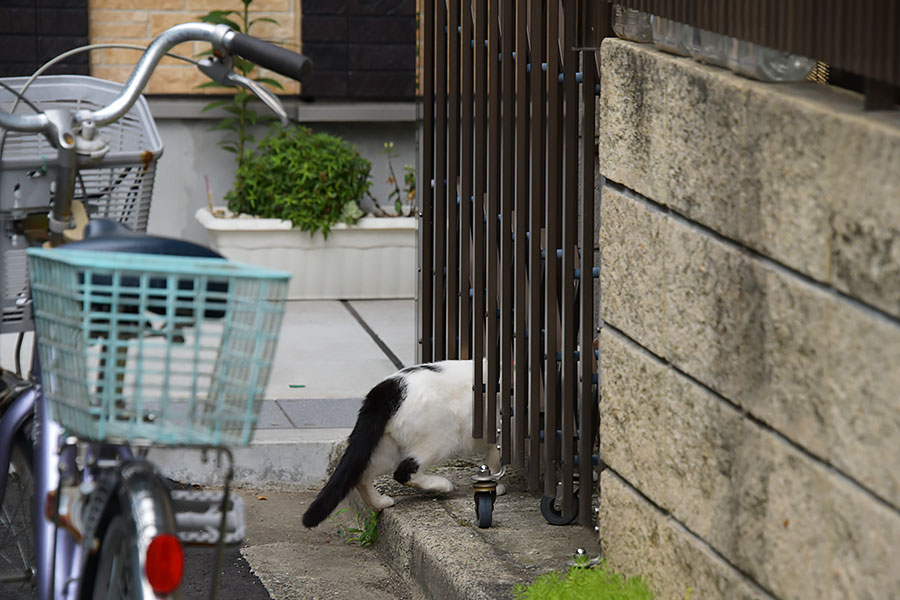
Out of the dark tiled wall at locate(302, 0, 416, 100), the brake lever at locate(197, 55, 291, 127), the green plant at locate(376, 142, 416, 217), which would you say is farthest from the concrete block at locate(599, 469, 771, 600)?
the dark tiled wall at locate(302, 0, 416, 100)

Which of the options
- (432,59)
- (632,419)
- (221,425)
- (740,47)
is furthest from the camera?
(432,59)

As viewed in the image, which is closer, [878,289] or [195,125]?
[878,289]

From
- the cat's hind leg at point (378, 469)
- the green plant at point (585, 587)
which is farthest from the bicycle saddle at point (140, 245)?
the cat's hind leg at point (378, 469)

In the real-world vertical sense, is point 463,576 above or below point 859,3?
below

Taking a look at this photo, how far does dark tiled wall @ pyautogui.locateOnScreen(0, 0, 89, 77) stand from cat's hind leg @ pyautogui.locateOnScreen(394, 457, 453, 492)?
4.40 meters

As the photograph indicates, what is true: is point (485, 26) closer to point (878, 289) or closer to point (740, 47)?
point (740, 47)

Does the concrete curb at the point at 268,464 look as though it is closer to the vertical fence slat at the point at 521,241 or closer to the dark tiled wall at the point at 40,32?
the vertical fence slat at the point at 521,241

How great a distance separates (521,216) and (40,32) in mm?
4806

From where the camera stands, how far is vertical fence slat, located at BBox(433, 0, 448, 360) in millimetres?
4613

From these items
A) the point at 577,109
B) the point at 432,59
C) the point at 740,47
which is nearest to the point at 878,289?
the point at 740,47

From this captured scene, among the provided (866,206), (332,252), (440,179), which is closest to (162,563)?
(866,206)

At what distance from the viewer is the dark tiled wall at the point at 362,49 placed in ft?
26.6

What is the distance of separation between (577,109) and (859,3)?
146 cm

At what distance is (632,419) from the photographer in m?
3.33
